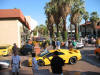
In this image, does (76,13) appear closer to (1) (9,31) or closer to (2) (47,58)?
(1) (9,31)

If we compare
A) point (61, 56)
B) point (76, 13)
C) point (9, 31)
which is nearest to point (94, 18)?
point (76, 13)

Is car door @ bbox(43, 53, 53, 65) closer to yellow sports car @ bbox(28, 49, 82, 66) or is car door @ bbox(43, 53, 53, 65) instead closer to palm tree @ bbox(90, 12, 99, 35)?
yellow sports car @ bbox(28, 49, 82, 66)

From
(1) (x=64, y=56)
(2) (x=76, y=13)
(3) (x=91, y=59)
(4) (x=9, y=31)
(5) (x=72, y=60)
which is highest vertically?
(2) (x=76, y=13)

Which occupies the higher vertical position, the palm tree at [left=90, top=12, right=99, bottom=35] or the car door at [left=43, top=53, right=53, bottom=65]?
the palm tree at [left=90, top=12, right=99, bottom=35]

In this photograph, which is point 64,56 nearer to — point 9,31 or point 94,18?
point 9,31

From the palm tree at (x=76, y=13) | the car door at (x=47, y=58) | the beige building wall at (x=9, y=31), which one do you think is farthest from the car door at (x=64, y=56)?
the palm tree at (x=76, y=13)

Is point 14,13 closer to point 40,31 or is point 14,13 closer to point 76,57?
point 76,57

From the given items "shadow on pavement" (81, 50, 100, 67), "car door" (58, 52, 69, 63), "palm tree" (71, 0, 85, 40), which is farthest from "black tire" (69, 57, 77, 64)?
"palm tree" (71, 0, 85, 40)

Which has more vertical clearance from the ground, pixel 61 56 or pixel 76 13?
pixel 76 13

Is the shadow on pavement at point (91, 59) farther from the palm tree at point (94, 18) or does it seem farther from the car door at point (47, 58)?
the palm tree at point (94, 18)

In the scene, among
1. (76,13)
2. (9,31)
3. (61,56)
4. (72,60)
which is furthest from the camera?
(76,13)

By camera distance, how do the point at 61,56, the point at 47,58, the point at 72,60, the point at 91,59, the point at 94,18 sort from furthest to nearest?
the point at 94,18 → the point at 91,59 → the point at 72,60 → the point at 61,56 → the point at 47,58

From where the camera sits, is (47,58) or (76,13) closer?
(47,58)

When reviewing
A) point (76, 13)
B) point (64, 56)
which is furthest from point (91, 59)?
point (76, 13)
